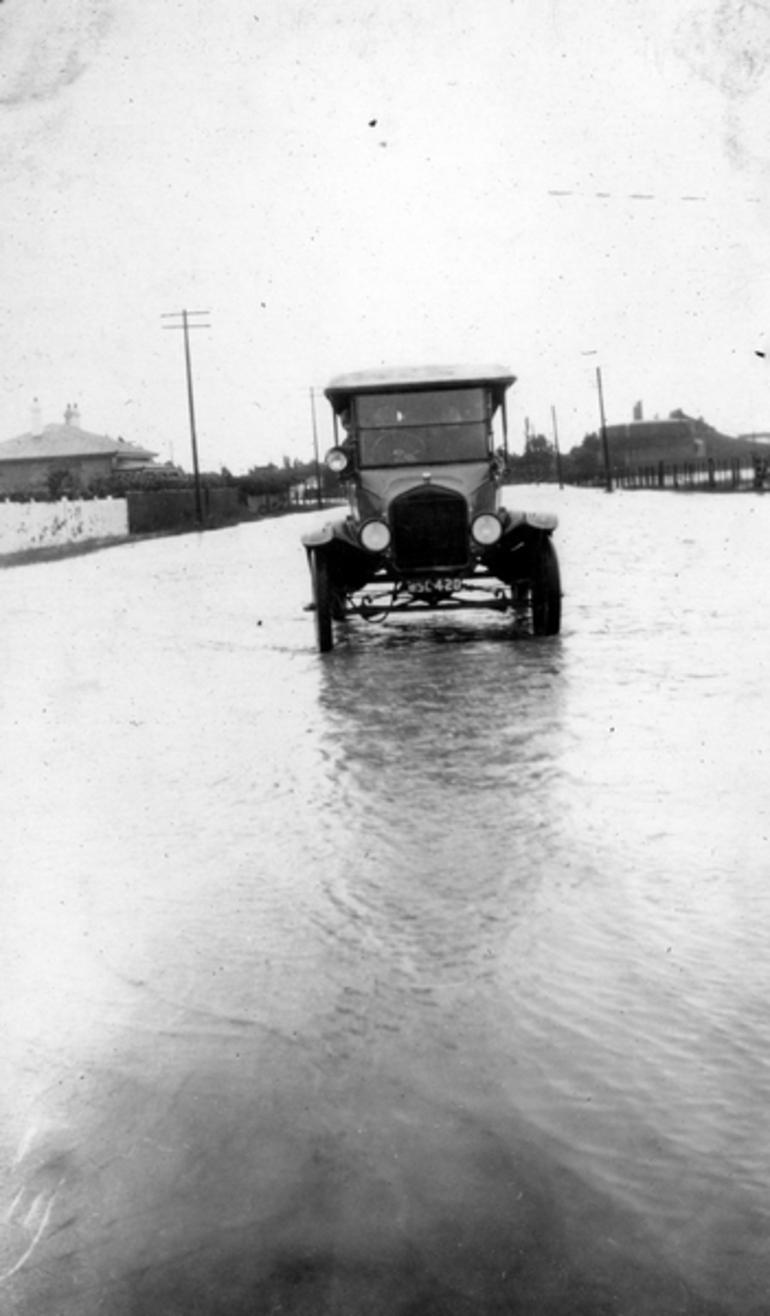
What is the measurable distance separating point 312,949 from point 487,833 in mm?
1326

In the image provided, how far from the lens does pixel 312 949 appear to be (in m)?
3.96

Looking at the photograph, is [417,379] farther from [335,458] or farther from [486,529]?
[486,529]

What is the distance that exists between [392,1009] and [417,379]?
9296mm

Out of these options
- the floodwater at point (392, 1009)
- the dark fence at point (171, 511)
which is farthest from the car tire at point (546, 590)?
the dark fence at point (171, 511)

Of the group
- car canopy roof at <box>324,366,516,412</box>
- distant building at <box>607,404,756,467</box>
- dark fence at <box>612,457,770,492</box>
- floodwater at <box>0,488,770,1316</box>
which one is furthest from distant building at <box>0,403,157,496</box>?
distant building at <box>607,404,756,467</box>

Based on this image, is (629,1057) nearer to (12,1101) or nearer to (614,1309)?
(614,1309)

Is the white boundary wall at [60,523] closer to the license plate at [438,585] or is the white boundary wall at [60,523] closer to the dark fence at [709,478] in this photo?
the license plate at [438,585]

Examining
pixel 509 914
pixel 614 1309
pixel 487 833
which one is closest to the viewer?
pixel 614 1309

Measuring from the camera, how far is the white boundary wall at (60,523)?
3114 cm

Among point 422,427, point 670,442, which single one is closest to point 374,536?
point 422,427

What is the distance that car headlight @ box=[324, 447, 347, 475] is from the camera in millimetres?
12039

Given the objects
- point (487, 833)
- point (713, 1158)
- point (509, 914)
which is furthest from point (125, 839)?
point (713, 1158)

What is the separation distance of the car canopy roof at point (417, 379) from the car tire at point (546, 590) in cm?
187

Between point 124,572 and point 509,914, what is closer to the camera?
point 509,914
